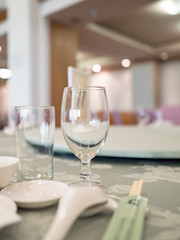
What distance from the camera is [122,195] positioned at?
30cm

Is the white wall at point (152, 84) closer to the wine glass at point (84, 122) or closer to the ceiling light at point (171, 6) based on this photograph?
the ceiling light at point (171, 6)

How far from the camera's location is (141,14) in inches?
Result: 190

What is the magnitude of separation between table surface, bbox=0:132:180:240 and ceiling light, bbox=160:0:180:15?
4.28m

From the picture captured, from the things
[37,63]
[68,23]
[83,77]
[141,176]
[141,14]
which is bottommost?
[141,176]

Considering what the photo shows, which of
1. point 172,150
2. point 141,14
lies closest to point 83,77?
point 172,150

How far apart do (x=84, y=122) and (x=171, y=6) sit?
4657 mm

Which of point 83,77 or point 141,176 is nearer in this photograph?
point 141,176

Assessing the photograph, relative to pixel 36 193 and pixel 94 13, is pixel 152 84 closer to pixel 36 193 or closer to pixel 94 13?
pixel 94 13

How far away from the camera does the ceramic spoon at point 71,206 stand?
17cm

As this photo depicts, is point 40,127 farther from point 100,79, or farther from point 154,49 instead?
point 100,79

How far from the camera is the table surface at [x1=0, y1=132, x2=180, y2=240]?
0.20 meters

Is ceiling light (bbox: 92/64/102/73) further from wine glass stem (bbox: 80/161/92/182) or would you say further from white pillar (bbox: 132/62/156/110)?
wine glass stem (bbox: 80/161/92/182)

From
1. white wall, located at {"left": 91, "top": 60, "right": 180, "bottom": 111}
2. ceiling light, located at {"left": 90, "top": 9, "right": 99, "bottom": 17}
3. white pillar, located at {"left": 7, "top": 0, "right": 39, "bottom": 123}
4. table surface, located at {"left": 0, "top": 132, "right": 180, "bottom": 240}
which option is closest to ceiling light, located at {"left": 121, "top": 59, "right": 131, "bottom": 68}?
white wall, located at {"left": 91, "top": 60, "right": 180, "bottom": 111}

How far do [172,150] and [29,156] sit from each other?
10.0 inches
